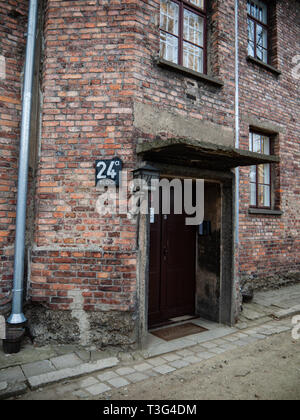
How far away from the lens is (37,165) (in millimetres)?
4102

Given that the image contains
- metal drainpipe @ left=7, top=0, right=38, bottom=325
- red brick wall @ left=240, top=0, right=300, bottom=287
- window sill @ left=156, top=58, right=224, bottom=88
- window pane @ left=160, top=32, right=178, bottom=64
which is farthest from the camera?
red brick wall @ left=240, top=0, right=300, bottom=287

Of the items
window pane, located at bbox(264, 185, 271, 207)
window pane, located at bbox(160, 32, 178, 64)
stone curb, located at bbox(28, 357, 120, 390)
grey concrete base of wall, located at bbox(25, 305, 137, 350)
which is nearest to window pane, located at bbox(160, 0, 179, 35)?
window pane, located at bbox(160, 32, 178, 64)

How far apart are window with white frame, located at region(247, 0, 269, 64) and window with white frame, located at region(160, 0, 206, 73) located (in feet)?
5.87

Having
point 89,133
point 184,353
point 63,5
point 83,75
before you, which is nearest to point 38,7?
point 63,5

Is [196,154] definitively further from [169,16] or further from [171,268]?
[169,16]

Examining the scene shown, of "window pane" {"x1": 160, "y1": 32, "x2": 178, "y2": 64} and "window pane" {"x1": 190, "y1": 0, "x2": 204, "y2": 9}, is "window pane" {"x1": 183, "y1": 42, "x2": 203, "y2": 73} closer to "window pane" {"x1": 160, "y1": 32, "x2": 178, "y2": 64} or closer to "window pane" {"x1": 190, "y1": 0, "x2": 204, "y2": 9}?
"window pane" {"x1": 160, "y1": 32, "x2": 178, "y2": 64}

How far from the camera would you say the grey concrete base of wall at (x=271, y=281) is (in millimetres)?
6094

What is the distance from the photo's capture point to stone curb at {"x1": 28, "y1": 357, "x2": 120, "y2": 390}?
3020 mm

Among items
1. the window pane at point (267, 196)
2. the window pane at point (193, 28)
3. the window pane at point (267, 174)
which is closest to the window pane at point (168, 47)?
the window pane at point (193, 28)

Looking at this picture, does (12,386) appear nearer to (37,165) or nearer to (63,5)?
(37,165)

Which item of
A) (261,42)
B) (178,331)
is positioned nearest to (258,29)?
(261,42)

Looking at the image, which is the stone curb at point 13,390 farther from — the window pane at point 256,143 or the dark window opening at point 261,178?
the window pane at point 256,143

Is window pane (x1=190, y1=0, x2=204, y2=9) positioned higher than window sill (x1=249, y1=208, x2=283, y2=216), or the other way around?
window pane (x1=190, y1=0, x2=204, y2=9)

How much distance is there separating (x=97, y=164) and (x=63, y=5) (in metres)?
2.33
